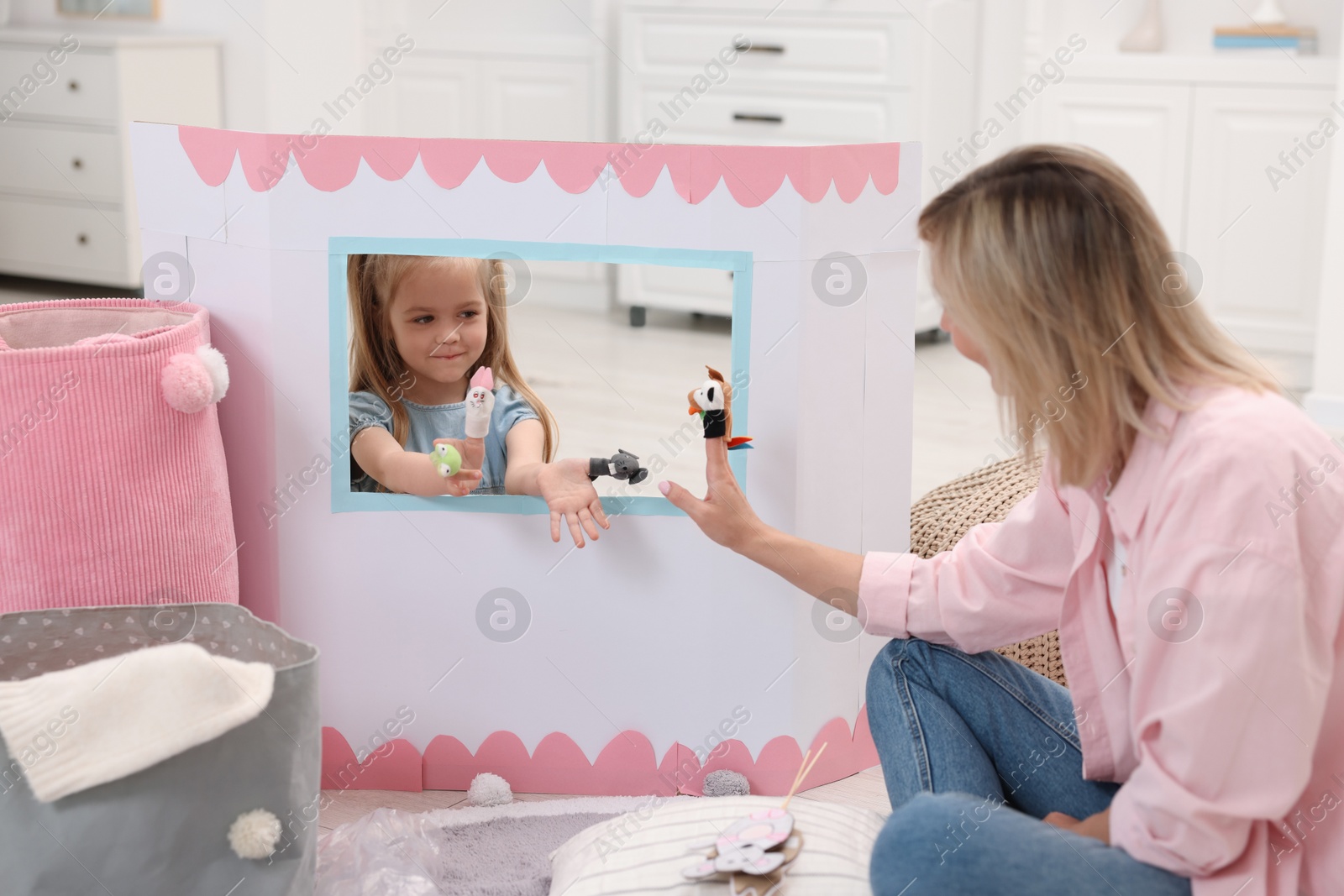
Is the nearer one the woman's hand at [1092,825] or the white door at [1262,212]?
the woman's hand at [1092,825]

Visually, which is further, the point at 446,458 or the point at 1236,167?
the point at 1236,167

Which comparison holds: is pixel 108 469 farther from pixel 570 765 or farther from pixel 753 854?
pixel 753 854

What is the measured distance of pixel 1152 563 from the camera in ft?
2.79

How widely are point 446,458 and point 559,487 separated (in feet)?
0.40

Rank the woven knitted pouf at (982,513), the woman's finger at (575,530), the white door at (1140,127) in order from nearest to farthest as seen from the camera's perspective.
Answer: the woman's finger at (575,530) < the woven knitted pouf at (982,513) < the white door at (1140,127)

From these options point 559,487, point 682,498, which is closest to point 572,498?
point 559,487

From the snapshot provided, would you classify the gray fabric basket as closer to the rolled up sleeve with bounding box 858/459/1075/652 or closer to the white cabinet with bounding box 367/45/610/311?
the rolled up sleeve with bounding box 858/459/1075/652

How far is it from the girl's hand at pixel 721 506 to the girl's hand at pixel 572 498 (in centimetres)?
9

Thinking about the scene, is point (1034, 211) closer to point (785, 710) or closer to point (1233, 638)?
point (1233, 638)

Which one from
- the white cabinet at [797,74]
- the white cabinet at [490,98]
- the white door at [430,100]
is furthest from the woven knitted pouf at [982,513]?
the white door at [430,100]

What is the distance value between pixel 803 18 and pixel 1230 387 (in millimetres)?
2712

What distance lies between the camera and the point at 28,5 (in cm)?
396

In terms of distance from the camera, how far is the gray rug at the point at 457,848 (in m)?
1.23

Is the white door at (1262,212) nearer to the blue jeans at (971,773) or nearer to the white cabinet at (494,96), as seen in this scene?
the white cabinet at (494,96)
